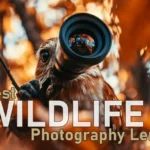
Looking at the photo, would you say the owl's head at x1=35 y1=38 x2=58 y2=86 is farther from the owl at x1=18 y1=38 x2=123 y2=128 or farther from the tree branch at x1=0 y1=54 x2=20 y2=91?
the tree branch at x1=0 y1=54 x2=20 y2=91

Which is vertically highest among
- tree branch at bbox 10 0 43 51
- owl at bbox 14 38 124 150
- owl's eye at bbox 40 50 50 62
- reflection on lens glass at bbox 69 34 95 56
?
tree branch at bbox 10 0 43 51

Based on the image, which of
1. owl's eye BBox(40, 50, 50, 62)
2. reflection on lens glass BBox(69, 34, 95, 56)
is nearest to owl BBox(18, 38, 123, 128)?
owl's eye BBox(40, 50, 50, 62)

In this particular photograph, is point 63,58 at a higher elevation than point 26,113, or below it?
higher

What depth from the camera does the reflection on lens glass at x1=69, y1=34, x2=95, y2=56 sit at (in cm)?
247

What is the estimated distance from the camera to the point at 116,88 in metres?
2.62

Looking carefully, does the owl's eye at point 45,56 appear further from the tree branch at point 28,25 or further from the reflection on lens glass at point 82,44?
the reflection on lens glass at point 82,44

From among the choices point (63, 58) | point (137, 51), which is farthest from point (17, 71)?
point (137, 51)

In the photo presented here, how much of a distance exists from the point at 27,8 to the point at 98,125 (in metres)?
0.64

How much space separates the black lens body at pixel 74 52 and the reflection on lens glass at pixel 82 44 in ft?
0.04

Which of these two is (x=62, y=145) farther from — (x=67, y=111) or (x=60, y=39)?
(x=60, y=39)

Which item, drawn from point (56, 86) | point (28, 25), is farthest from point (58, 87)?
point (28, 25)

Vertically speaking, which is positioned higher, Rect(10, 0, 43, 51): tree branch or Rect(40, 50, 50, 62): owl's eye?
Rect(10, 0, 43, 51): tree branch

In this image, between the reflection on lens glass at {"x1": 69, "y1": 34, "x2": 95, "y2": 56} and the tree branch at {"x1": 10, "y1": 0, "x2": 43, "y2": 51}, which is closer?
the reflection on lens glass at {"x1": 69, "y1": 34, "x2": 95, "y2": 56}

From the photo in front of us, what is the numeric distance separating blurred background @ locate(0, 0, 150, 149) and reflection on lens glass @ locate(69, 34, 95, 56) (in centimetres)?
12
